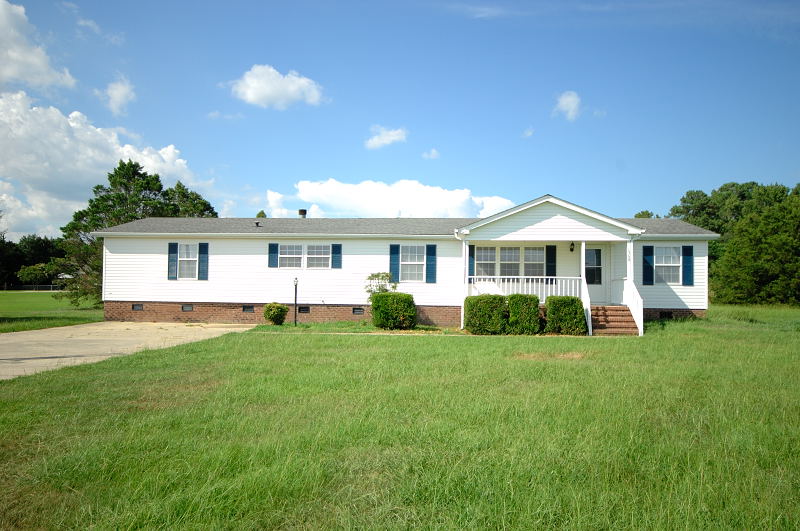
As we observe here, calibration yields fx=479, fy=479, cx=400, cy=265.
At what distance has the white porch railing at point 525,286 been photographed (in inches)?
635

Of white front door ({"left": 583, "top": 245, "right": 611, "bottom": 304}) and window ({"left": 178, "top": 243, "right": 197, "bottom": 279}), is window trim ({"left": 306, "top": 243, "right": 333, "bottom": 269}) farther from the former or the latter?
white front door ({"left": 583, "top": 245, "right": 611, "bottom": 304})

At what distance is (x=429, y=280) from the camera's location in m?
17.5

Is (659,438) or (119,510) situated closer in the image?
(119,510)

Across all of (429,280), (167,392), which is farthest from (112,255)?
(167,392)

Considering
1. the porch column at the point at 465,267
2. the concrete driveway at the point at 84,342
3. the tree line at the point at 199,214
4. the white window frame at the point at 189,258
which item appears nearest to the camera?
the concrete driveway at the point at 84,342

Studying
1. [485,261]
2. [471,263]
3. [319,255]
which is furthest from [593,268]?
[319,255]

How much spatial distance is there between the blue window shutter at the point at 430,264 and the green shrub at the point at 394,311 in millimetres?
2072

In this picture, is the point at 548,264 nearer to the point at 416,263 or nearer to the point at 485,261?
the point at 485,261

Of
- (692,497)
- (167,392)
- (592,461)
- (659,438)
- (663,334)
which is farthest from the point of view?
(663,334)

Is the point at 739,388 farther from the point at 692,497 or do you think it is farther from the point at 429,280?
the point at 429,280

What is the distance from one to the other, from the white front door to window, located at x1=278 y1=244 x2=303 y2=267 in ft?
35.1

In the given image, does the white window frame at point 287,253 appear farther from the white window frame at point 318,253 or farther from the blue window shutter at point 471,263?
the blue window shutter at point 471,263

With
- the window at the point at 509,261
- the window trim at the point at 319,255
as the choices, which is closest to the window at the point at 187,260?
the window trim at the point at 319,255

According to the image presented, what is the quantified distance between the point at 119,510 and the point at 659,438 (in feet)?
15.3
